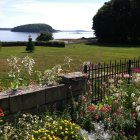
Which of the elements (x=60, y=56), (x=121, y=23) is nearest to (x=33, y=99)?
(x=60, y=56)

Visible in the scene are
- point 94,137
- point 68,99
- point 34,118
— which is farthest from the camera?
point 68,99

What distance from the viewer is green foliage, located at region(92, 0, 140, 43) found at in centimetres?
5759

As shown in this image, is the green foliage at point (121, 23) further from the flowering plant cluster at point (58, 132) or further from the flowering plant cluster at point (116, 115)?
the flowering plant cluster at point (58, 132)

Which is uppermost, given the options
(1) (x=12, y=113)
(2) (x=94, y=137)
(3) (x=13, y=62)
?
(3) (x=13, y=62)

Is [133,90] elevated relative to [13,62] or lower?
lower

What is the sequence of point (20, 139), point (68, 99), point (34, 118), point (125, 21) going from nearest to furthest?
point (20, 139), point (34, 118), point (68, 99), point (125, 21)

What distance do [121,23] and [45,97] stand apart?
174ft

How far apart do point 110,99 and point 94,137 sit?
84.7 inches

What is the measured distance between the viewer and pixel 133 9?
5725cm

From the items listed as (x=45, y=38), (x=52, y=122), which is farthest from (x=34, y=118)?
(x=45, y=38)

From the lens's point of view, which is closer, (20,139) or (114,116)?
(20,139)

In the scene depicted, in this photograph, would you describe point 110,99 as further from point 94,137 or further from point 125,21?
point 125,21

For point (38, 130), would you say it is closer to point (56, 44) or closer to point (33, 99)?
point (33, 99)

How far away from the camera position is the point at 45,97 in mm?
6535
